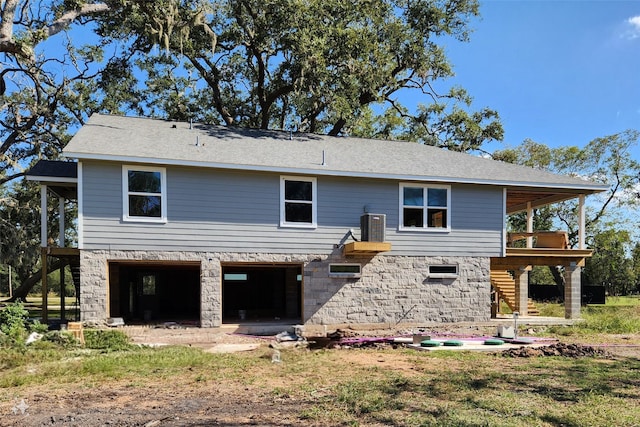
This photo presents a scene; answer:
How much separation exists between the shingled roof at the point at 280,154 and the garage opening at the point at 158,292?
456 centimetres

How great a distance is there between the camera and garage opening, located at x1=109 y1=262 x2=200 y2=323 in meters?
15.6

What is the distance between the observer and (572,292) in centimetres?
1548

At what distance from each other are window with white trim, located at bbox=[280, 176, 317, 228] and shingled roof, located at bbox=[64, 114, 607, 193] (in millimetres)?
502

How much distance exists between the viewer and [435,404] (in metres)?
6.23

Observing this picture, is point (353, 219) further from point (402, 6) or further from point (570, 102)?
point (570, 102)

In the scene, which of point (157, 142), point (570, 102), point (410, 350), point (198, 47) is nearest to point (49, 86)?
point (198, 47)

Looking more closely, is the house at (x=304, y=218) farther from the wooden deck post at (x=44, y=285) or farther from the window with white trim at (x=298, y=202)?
the wooden deck post at (x=44, y=285)

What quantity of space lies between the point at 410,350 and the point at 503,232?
235 inches

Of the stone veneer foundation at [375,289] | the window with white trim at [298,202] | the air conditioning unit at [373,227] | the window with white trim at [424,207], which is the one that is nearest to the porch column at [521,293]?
the stone veneer foundation at [375,289]

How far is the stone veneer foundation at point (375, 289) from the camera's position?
12.6 metres

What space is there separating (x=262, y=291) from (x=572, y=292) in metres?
11.0

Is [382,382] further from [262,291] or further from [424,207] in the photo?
[262,291]

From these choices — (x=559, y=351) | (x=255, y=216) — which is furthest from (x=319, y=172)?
(x=559, y=351)

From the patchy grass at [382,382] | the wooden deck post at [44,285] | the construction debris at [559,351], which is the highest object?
the wooden deck post at [44,285]
